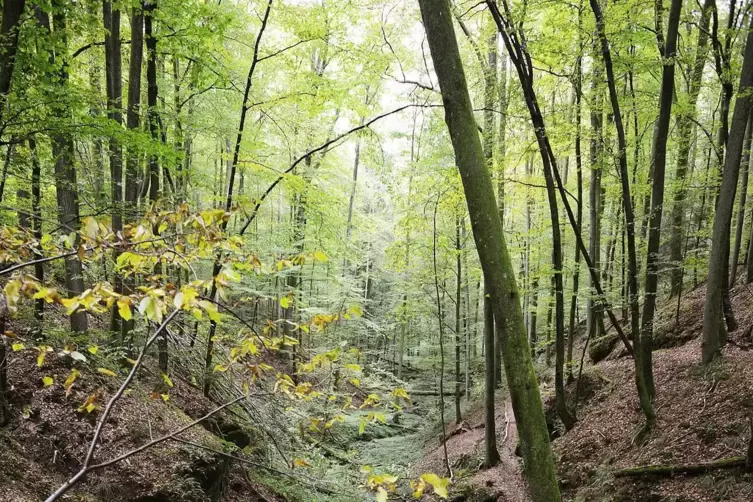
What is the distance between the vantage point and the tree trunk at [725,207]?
6.61m

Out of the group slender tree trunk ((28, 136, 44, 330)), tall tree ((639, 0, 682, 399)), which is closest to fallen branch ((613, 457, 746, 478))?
tall tree ((639, 0, 682, 399))

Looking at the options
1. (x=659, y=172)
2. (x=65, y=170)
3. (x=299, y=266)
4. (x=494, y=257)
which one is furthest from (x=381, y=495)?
(x=659, y=172)

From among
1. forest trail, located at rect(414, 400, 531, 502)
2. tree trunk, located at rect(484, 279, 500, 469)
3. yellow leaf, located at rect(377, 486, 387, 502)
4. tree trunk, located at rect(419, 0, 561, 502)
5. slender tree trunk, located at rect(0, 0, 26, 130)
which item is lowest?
forest trail, located at rect(414, 400, 531, 502)

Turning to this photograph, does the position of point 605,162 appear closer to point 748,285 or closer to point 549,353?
point 748,285

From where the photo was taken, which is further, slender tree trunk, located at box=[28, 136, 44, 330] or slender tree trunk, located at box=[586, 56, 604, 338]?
slender tree trunk, located at box=[586, 56, 604, 338]

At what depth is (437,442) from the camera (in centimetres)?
1384

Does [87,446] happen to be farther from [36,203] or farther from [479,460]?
[479,460]

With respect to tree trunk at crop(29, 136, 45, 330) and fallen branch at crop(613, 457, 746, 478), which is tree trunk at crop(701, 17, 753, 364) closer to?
fallen branch at crop(613, 457, 746, 478)

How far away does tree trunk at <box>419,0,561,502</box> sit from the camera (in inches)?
114

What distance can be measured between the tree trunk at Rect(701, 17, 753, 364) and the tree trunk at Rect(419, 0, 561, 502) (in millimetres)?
5926

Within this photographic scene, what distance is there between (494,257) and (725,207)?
6.16 meters

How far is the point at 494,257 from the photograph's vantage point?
3.00 m

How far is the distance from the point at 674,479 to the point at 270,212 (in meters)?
19.8

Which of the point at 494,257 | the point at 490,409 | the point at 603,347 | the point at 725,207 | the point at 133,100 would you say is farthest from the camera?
the point at 603,347
